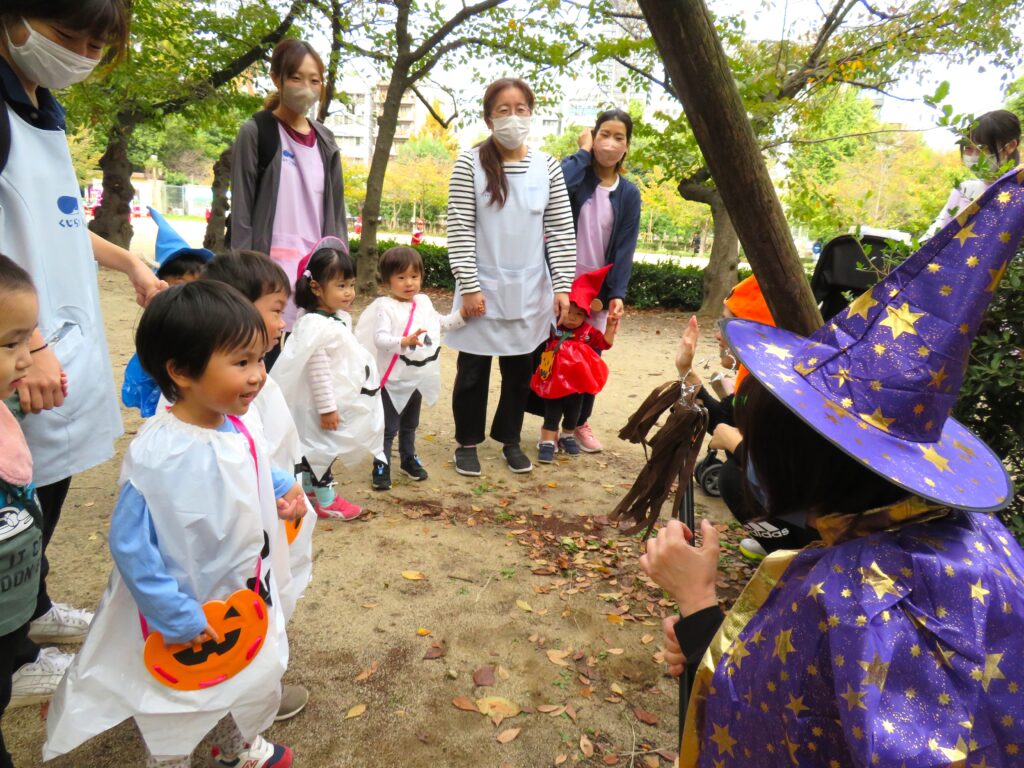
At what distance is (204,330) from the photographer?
1653 millimetres

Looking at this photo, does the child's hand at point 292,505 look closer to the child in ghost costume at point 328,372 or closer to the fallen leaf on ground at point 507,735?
the fallen leaf on ground at point 507,735

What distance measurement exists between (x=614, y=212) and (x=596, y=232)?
17 cm

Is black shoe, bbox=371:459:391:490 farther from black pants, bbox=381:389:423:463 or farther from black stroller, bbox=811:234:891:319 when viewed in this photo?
black stroller, bbox=811:234:891:319

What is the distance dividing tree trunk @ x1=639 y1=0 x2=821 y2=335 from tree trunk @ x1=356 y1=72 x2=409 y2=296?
33.0 feet

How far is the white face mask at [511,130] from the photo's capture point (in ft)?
12.8

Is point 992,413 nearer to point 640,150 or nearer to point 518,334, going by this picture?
point 518,334

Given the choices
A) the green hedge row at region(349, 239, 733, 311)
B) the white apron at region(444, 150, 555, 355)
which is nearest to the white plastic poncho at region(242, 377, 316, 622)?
the white apron at region(444, 150, 555, 355)

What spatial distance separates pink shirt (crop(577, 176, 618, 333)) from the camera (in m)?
4.45

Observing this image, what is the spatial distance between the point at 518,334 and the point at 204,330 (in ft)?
8.82

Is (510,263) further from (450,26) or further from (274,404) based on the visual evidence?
(450,26)

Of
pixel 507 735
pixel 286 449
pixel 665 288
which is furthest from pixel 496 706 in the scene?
pixel 665 288

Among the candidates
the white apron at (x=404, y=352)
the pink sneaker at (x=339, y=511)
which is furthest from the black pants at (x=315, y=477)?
the white apron at (x=404, y=352)

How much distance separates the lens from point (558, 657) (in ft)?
8.55

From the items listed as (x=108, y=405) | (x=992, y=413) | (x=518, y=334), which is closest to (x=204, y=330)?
(x=108, y=405)
